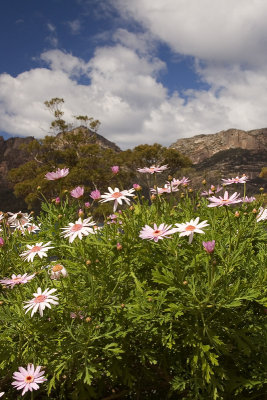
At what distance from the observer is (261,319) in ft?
7.30

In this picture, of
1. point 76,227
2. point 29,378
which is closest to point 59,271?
point 76,227

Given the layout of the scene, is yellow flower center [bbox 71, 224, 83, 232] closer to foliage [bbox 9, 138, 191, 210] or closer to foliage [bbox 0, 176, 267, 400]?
foliage [bbox 0, 176, 267, 400]

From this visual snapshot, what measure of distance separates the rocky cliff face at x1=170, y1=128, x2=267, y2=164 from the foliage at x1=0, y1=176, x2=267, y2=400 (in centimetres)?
8660

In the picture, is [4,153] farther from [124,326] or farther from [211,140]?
[124,326]

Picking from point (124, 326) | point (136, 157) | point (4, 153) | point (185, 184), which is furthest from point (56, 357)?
point (4, 153)

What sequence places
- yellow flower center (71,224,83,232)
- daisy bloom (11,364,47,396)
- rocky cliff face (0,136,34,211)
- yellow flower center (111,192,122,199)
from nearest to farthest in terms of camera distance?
daisy bloom (11,364,47,396), yellow flower center (71,224,83,232), yellow flower center (111,192,122,199), rocky cliff face (0,136,34,211)

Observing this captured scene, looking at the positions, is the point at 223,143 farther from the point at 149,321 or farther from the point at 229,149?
the point at 149,321

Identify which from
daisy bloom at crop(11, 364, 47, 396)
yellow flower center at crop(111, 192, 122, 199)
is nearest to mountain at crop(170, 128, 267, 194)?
yellow flower center at crop(111, 192, 122, 199)

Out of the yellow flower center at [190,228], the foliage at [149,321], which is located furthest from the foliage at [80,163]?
the yellow flower center at [190,228]

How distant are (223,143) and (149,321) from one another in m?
92.4

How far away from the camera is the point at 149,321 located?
194 centimetres

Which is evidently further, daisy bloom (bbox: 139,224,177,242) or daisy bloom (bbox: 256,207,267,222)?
daisy bloom (bbox: 256,207,267,222)

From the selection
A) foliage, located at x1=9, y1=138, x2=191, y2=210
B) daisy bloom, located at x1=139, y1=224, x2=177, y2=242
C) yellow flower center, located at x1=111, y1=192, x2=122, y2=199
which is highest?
foliage, located at x1=9, y1=138, x2=191, y2=210

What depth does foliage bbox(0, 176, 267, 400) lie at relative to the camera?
190cm
